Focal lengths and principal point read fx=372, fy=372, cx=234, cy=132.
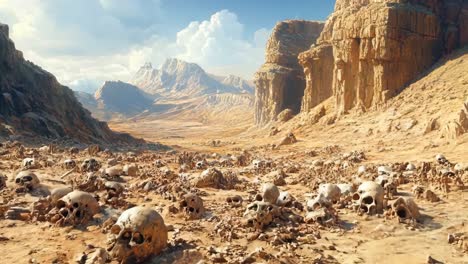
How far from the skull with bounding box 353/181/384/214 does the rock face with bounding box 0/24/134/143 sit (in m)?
34.1

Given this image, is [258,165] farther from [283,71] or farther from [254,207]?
[283,71]

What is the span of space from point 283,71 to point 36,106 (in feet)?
164

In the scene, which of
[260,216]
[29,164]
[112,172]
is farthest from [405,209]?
[29,164]

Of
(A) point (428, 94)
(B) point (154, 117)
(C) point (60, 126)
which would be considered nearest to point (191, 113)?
(B) point (154, 117)

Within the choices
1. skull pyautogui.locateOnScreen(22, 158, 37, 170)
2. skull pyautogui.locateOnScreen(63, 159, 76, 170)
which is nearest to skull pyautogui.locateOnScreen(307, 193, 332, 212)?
skull pyautogui.locateOnScreen(63, 159, 76, 170)

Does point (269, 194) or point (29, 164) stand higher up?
point (29, 164)

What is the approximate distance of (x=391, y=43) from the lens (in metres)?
43.0

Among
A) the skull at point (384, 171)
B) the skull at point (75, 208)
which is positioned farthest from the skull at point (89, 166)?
the skull at point (384, 171)

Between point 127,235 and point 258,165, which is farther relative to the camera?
point 258,165

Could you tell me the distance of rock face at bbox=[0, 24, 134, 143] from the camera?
40.3 meters

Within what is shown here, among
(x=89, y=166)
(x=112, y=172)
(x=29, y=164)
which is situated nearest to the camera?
(x=112, y=172)

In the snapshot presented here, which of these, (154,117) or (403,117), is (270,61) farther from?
(154,117)

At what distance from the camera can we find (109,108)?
18675 centimetres

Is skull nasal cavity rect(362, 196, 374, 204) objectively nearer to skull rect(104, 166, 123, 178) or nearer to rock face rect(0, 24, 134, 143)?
skull rect(104, 166, 123, 178)
